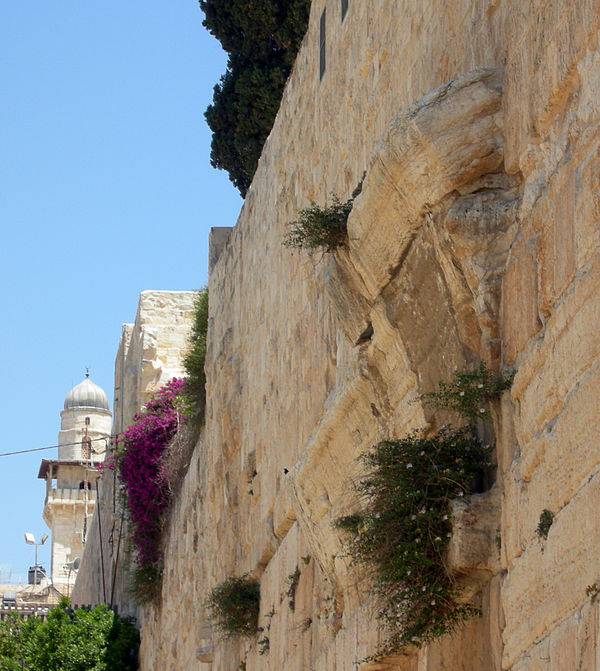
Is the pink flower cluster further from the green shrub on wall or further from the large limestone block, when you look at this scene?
the green shrub on wall

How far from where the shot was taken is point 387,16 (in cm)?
559

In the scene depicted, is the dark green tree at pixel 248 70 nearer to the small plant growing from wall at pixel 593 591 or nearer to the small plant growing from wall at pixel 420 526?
the small plant growing from wall at pixel 420 526

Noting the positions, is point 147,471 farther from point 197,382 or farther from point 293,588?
point 293,588

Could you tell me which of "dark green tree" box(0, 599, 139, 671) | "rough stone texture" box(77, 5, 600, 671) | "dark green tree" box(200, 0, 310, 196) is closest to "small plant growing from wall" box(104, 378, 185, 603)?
"dark green tree" box(0, 599, 139, 671)

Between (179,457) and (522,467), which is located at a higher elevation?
(179,457)

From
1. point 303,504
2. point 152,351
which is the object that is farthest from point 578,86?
point 152,351

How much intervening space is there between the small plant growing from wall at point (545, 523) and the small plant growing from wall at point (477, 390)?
50 cm

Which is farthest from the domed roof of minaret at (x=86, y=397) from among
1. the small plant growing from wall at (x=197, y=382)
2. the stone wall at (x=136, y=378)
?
the small plant growing from wall at (x=197, y=382)

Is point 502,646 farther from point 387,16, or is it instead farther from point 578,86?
point 387,16

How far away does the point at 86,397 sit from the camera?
46.2 meters

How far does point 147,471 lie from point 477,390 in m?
10.4

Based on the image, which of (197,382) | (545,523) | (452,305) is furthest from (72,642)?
(545,523)

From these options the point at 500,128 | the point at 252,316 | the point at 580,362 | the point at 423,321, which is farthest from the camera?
the point at 252,316

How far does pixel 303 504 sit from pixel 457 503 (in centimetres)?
235
